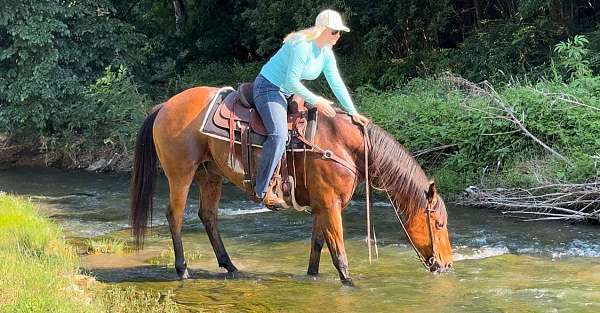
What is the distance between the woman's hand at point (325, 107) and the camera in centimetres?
634

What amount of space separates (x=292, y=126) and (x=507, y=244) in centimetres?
320

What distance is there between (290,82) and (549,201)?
4.93m

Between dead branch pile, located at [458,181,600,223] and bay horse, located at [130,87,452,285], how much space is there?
338cm

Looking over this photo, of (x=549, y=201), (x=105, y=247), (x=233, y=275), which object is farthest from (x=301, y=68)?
(x=549, y=201)

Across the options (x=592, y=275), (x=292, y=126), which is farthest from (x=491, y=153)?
(x=292, y=126)

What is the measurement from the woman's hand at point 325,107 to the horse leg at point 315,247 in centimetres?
101

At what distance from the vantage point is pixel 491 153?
11484 mm

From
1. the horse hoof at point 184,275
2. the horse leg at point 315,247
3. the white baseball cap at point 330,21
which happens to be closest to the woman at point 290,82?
the white baseball cap at point 330,21

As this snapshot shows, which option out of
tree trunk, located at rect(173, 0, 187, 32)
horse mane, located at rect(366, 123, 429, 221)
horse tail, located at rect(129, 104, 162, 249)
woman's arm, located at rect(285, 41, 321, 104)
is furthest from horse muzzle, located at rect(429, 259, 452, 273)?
tree trunk, located at rect(173, 0, 187, 32)

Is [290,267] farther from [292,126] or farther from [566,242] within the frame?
[566,242]

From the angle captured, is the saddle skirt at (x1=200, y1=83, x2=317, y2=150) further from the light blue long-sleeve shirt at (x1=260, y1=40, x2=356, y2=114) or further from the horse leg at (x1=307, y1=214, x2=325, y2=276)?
the horse leg at (x1=307, y1=214, x2=325, y2=276)

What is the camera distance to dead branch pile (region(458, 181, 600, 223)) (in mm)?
9305

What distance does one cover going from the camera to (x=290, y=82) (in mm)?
6199

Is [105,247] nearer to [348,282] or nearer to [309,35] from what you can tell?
[348,282]
